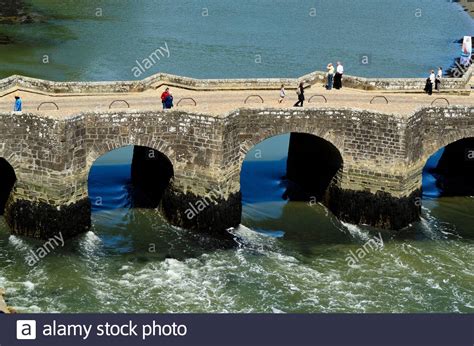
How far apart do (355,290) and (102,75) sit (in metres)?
43.2

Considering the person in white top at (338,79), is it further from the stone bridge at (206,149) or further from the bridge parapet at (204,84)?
the stone bridge at (206,149)

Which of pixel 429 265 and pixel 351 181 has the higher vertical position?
pixel 351 181

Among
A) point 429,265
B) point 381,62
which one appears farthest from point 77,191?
point 381,62

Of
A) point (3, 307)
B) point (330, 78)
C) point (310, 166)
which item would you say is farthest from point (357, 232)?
point (3, 307)

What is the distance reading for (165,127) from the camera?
52906mm

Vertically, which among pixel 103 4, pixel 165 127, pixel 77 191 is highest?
pixel 103 4

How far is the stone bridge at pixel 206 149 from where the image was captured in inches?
2023

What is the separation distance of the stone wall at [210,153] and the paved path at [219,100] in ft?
3.60

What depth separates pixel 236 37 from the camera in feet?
332

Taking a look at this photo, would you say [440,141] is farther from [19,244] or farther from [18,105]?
[19,244]

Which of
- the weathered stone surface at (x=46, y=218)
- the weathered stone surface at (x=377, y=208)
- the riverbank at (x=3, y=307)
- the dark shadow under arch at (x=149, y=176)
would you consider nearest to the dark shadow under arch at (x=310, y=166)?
the weathered stone surface at (x=377, y=208)

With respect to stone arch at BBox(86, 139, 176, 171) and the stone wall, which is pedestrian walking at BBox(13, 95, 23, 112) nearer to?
the stone wall
